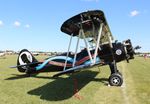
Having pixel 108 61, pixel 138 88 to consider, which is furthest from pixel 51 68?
pixel 138 88

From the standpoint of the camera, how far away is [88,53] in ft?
35.6

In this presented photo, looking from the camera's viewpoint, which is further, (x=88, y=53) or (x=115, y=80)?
(x=115, y=80)

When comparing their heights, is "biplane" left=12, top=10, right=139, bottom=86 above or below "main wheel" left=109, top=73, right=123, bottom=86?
above

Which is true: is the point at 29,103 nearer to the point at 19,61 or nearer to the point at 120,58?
the point at 120,58

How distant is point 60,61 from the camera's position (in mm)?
13680

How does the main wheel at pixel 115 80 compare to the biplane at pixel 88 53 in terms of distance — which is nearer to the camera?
the biplane at pixel 88 53

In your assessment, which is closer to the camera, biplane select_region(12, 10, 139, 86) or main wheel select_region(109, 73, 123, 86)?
biplane select_region(12, 10, 139, 86)

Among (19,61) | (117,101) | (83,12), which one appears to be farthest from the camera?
(19,61)

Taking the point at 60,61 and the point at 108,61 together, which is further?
the point at 60,61

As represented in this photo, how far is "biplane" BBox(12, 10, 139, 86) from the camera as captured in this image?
1007 cm

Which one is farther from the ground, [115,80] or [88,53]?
[88,53]

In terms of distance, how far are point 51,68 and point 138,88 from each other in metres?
5.30

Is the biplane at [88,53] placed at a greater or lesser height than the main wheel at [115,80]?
greater

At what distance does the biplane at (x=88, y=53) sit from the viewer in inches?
396
